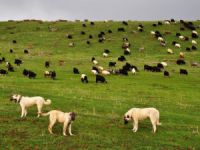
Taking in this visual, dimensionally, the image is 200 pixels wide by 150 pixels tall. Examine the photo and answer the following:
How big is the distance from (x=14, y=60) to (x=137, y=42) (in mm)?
23336

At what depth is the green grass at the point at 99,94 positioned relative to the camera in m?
23.9

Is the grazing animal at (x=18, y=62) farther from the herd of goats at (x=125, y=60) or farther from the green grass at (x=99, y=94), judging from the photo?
the green grass at (x=99, y=94)

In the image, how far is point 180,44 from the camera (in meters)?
74.2

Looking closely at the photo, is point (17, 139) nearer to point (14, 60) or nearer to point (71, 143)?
point (71, 143)

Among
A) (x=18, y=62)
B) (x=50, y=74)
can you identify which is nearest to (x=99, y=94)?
(x=50, y=74)

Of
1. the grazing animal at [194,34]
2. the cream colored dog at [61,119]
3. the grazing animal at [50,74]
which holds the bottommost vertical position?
the cream colored dog at [61,119]

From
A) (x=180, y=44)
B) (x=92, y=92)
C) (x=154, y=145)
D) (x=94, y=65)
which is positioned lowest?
(x=154, y=145)

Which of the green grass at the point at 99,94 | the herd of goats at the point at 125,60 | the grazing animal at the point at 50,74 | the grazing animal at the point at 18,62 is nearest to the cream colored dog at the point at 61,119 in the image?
the green grass at the point at 99,94

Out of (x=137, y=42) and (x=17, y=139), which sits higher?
(x=137, y=42)

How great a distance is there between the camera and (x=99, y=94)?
40.0 meters

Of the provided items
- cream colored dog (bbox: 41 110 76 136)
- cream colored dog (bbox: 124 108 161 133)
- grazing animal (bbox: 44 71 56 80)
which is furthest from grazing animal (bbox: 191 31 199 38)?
cream colored dog (bbox: 41 110 76 136)

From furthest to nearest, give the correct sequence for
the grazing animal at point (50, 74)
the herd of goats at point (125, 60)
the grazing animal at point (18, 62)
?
the grazing animal at point (18, 62) < the herd of goats at point (125, 60) < the grazing animal at point (50, 74)

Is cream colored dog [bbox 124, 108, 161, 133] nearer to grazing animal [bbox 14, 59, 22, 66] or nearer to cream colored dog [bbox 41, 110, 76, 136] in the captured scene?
cream colored dog [bbox 41, 110, 76, 136]

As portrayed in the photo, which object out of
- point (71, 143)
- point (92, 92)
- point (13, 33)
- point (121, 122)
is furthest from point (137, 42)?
point (71, 143)
